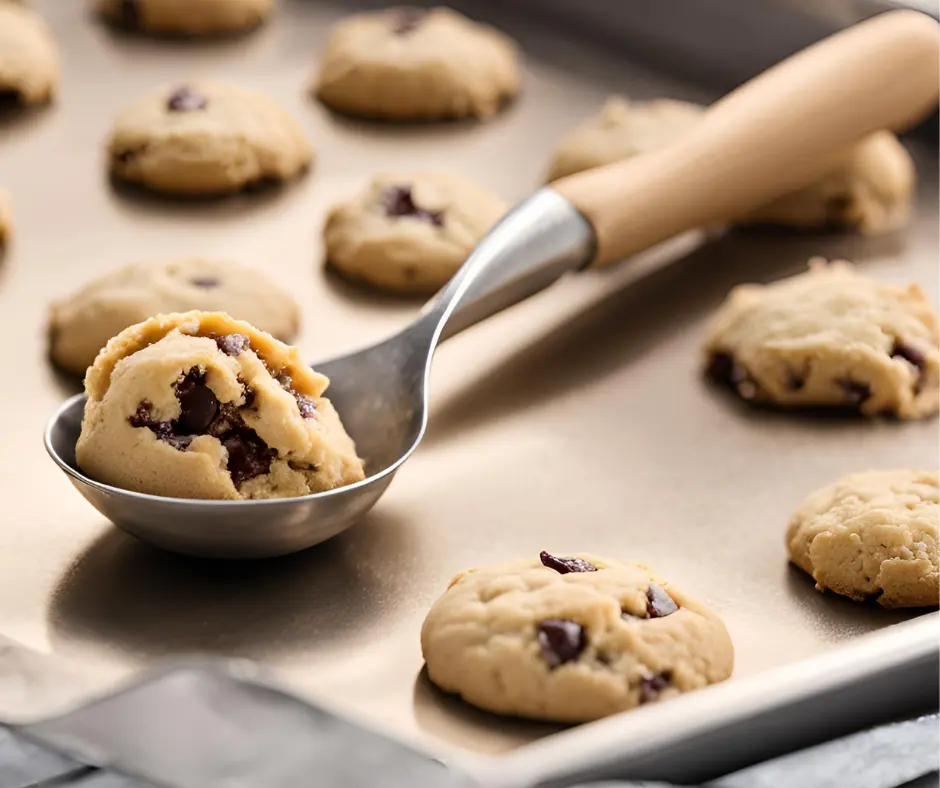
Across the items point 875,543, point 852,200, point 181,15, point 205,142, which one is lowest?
point 181,15

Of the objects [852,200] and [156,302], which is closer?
[156,302]

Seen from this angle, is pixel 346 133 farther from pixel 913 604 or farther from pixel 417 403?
pixel 913 604

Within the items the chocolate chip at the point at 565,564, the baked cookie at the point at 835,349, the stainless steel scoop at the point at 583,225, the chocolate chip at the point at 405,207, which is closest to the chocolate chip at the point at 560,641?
the chocolate chip at the point at 565,564

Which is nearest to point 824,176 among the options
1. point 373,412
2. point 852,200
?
point 852,200

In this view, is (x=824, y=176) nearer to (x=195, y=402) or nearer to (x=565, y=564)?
(x=565, y=564)

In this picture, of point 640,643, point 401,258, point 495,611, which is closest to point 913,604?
point 640,643

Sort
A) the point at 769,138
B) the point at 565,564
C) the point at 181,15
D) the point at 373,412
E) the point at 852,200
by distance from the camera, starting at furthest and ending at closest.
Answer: the point at 181,15, the point at 852,200, the point at 769,138, the point at 373,412, the point at 565,564

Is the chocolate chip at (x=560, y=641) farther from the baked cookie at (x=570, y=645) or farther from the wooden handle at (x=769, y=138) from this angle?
the wooden handle at (x=769, y=138)
